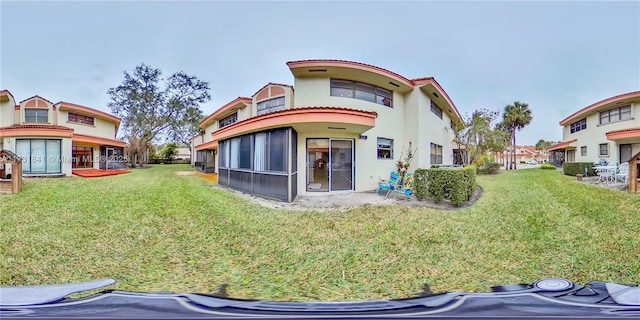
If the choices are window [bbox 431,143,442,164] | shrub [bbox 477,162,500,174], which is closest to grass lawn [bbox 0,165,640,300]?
window [bbox 431,143,442,164]

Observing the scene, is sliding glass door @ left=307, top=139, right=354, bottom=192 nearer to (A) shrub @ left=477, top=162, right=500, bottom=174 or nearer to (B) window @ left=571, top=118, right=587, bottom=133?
(A) shrub @ left=477, top=162, right=500, bottom=174

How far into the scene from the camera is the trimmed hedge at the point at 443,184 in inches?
283

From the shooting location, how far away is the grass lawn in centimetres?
306

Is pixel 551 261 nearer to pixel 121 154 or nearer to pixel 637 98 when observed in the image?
pixel 637 98

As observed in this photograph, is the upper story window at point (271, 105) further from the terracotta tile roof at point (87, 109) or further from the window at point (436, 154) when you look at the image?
the terracotta tile roof at point (87, 109)

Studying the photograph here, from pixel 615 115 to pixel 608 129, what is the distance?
962 millimetres

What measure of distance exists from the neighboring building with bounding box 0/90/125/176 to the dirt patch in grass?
40.1 feet

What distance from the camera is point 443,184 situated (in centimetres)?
730

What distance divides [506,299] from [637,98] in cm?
2138

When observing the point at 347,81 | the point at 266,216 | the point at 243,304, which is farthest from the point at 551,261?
the point at 347,81

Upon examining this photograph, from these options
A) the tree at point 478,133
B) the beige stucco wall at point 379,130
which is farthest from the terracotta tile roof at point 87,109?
the tree at point 478,133

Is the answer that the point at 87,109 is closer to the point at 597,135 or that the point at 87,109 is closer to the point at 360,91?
the point at 360,91

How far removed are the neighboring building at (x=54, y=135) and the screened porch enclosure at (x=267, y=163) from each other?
406 inches

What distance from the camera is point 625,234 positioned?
4.50 m
